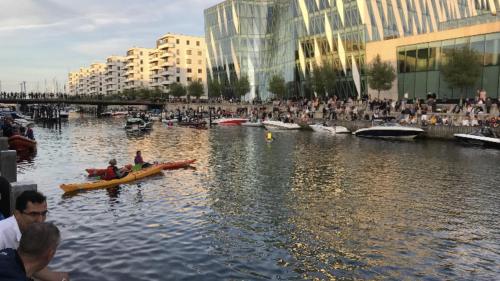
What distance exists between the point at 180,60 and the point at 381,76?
11800 centimetres

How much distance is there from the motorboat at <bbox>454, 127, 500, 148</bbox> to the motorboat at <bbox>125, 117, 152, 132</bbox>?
44.8m

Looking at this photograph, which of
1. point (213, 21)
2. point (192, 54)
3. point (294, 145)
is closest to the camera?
point (294, 145)

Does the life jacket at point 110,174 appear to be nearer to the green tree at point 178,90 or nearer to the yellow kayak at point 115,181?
the yellow kayak at point 115,181

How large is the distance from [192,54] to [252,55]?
5708 centimetres

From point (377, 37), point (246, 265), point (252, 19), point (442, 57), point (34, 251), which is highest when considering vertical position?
point (252, 19)

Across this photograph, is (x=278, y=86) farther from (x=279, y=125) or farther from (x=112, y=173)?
(x=112, y=173)

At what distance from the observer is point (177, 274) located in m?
12.1

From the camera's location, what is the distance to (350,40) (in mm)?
83000

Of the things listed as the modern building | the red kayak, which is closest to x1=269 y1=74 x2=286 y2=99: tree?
the modern building

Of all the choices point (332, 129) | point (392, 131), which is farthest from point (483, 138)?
point (332, 129)

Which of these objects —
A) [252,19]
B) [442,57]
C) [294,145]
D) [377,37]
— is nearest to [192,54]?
[252,19]

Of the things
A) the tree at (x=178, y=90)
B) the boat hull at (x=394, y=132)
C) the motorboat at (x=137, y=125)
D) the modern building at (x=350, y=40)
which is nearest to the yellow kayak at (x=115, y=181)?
the boat hull at (x=394, y=132)

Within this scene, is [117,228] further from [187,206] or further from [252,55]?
[252,55]

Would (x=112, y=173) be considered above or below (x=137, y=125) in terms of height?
below
